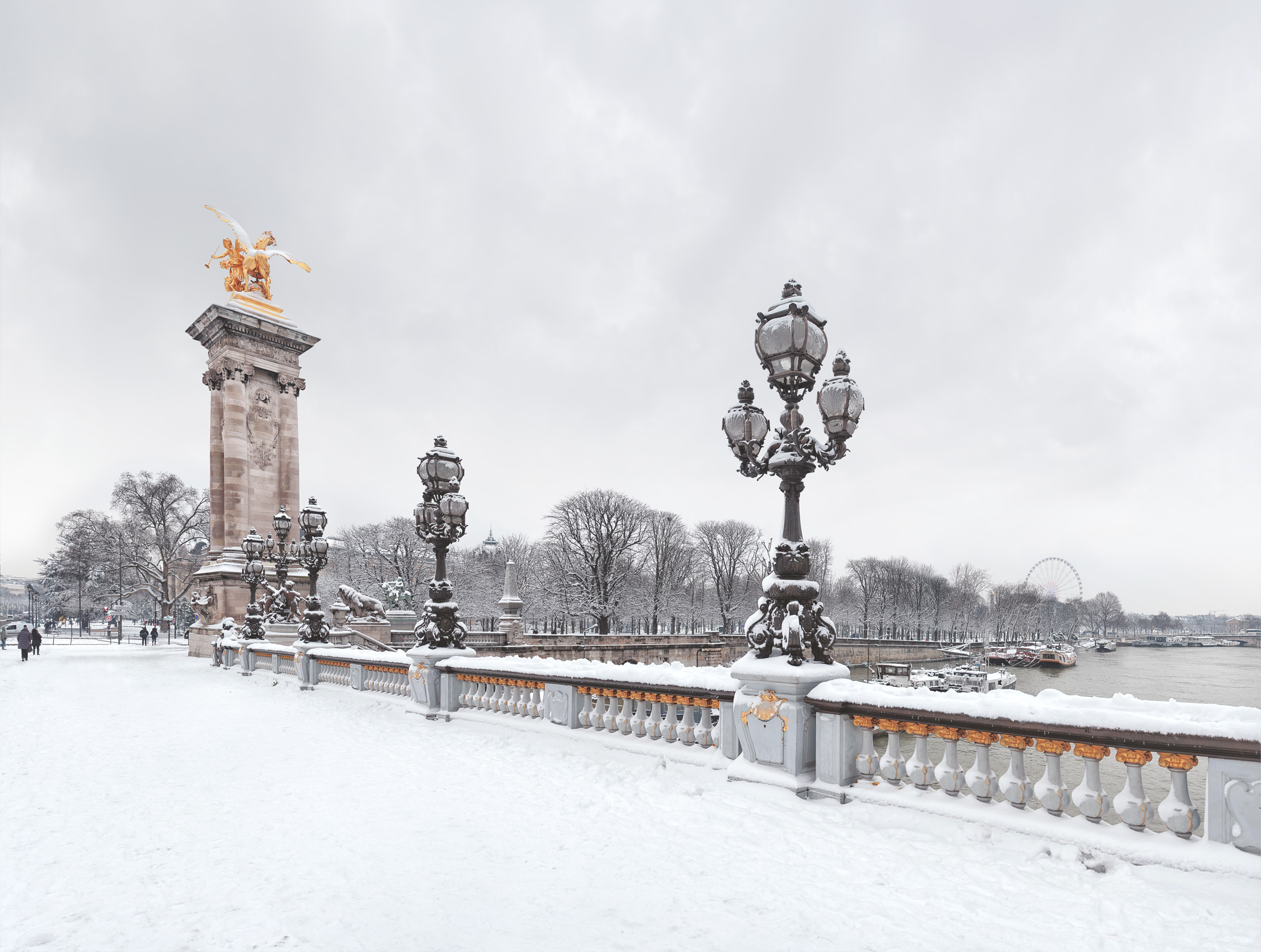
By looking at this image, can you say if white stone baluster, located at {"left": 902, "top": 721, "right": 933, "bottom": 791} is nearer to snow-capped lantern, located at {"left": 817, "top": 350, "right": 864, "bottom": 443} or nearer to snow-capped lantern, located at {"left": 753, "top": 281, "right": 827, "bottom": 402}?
snow-capped lantern, located at {"left": 817, "top": 350, "right": 864, "bottom": 443}

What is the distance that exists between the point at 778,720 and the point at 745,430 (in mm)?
2994

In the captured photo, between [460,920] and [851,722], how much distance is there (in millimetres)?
3675

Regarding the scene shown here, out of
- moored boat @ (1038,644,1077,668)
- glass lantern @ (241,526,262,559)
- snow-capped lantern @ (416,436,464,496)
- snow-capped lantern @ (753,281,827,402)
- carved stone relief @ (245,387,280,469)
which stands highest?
carved stone relief @ (245,387,280,469)

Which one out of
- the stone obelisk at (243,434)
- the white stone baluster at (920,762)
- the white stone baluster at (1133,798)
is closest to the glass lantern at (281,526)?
the stone obelisk at (243,434)

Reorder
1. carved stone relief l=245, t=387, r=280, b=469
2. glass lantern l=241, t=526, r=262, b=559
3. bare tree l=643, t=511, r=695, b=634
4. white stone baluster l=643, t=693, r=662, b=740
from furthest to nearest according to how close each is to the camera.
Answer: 1. bare tree l=643, t=511, r=695, b=634
2. carved stone relief l=245, t=387, r=280, b=469
3. glass lantern l=241, t=526, r=262, b=559
4. white stone baluster l=643, t=693, r=662, b=740

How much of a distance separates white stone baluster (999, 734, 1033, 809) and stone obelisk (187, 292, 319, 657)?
103 ft

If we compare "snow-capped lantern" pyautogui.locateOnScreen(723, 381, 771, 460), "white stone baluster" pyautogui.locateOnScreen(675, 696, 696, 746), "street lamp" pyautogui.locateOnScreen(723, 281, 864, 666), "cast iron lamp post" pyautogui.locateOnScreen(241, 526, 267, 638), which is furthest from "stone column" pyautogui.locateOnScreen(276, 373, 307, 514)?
"street lamp" pyautogui.locateOnScreen(723, 281, 864, 666)

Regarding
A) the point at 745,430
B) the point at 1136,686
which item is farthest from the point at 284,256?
the point at 1136,686

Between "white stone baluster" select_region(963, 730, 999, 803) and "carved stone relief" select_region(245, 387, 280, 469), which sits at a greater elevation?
"carved stone relief" select_region(245, 387, 280, 469)

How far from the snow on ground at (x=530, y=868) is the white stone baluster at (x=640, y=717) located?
0.92ft

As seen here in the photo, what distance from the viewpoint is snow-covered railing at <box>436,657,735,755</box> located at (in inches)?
293

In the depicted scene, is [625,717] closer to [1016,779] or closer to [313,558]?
[1016,779]

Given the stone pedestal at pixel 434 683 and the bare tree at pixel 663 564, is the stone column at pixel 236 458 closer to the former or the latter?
the stone pedestal at pixel 434 683

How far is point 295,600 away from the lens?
91.5ft
